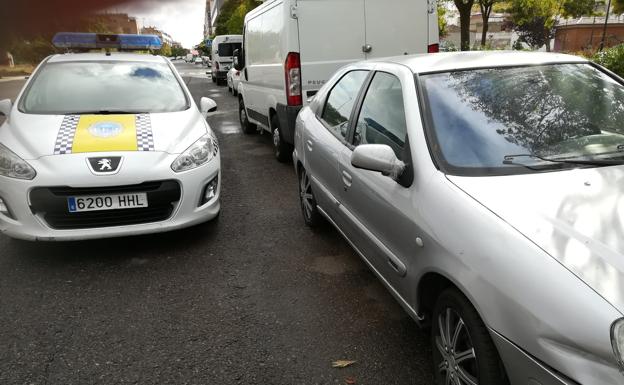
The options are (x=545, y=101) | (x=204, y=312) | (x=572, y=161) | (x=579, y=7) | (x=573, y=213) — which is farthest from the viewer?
(x=579, y=7)

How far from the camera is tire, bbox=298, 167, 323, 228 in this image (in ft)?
14.4

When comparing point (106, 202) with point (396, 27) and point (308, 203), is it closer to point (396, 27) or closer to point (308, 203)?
point (308, 203)

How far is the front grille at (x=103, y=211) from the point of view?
364 cm

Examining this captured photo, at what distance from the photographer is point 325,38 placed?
244 inches

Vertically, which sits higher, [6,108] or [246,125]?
[6,108]

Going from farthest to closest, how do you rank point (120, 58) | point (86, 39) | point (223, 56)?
point (223, 56) → point (120, 58) → point (86, 39)

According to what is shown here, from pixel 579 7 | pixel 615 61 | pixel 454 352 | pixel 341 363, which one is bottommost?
pixel 341 363

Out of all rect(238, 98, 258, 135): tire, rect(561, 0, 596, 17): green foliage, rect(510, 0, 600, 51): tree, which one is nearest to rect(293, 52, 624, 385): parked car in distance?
rect(238, 98, 258, 135): tire

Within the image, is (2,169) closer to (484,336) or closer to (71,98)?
(71,98)

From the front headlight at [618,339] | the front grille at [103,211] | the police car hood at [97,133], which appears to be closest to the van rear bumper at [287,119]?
the police car hood at [97,133]

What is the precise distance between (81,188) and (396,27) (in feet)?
14.5

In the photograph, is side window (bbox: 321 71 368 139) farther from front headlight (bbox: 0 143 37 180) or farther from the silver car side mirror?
front headlight (bbox: 0 143 37 180)

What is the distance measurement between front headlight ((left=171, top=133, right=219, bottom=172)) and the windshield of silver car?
201 centimetres

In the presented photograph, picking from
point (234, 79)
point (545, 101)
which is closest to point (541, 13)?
point (234, 79)
